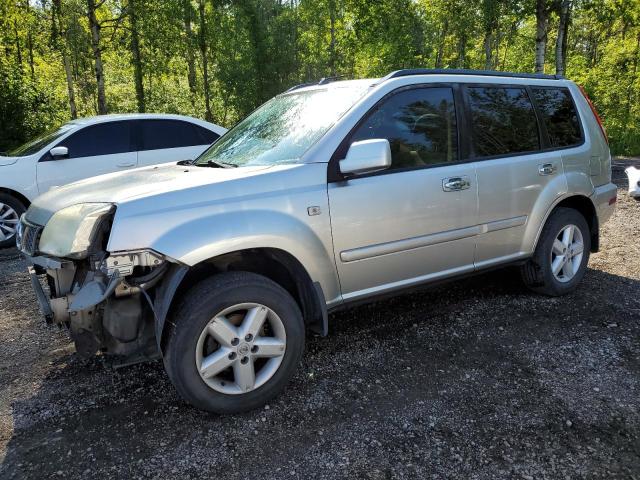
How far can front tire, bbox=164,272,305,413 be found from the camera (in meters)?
2.61

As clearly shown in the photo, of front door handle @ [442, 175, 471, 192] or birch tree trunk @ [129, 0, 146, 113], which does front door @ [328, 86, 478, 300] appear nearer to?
front door handle @ [442, 175, 471, 192]

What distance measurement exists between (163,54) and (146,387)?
1591 cm

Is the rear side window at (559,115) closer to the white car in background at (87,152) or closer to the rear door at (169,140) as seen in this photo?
the rear door at (169,140)

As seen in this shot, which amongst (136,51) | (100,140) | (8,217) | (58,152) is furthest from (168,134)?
(136,51)

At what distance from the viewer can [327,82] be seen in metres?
3.94

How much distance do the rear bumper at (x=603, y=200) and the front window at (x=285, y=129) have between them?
2570 mm

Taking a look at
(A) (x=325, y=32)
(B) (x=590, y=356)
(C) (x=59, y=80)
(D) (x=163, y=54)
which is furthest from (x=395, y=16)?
(B) (x=590, y=356)

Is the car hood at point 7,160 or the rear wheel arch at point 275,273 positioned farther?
the car hood at point 7,160

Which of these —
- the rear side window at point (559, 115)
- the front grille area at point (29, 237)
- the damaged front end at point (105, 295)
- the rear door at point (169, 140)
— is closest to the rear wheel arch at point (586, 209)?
the rear side window at point (559, 115)

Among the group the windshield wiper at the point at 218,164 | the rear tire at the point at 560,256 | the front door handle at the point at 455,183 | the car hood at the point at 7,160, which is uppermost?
the car hood at the point at 7,160

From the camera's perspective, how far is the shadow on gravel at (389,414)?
2.38 m

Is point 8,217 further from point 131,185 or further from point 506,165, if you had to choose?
point 506,165

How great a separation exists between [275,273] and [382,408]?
3.40 ft

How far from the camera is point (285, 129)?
3.46m
